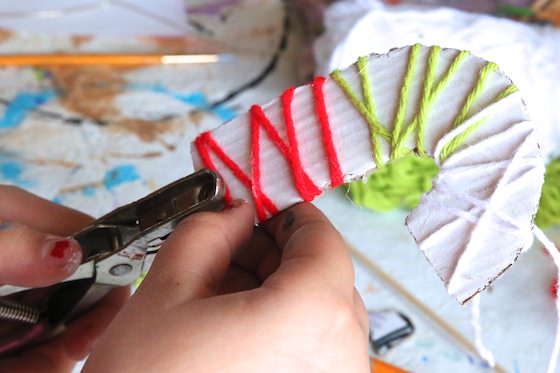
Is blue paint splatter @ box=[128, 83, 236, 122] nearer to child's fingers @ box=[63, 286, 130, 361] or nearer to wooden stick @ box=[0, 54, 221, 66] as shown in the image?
wooden stick @ box=[0, 54, 221, 66]

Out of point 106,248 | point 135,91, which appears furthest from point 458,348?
point 135,91

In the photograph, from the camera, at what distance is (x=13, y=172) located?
850 mm

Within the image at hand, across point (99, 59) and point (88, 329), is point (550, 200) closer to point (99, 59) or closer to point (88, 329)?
point (88, 329)

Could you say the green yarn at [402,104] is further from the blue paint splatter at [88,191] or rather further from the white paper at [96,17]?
the white paper at [96,17]

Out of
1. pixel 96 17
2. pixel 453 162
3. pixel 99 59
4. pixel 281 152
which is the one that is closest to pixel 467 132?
pixel 453 162

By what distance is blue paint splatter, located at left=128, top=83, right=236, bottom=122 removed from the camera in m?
0.94

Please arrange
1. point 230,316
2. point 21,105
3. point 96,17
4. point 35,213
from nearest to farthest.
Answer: point 230,316 < point 35,213 < point 21,105 < point 96,17

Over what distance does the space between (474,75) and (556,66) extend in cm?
46

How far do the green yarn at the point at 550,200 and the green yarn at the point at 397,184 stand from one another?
0.50 feet

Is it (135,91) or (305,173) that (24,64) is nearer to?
(135,91)

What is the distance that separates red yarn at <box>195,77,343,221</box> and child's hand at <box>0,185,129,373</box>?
0.49ft

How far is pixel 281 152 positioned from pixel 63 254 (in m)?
0.21

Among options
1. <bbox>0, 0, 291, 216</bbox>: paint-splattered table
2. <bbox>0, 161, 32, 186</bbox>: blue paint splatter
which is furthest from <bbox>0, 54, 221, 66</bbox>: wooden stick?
<bbox>0, 161, 32, 186</bbox>: blue paint splatter

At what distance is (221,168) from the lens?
0.51 metres
